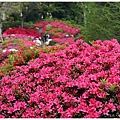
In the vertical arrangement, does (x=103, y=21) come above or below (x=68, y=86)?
below

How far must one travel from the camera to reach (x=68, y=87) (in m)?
3.60

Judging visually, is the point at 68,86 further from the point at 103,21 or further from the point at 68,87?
the point at 103,21

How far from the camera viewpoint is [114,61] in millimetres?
3889

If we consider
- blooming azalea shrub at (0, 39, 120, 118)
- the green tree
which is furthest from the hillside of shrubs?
the green tree

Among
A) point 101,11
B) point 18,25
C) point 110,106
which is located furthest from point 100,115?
point 18,25

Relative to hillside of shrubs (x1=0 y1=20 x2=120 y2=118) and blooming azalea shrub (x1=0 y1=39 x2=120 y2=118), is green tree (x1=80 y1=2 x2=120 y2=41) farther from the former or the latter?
blooming azalea shrub (x1=0 y1=39 x2=120 y2=118)

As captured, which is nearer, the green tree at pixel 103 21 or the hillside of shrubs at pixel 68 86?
the hillside of shrubs at pixel 68 86

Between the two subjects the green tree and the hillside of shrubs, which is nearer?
the hillside of shrubs

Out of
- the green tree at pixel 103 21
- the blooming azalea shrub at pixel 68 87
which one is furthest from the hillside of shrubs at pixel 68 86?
the green tree at pixel 103 21

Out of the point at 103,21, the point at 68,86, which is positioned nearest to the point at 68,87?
the point at 68,86

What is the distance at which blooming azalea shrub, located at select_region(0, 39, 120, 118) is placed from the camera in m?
3.29

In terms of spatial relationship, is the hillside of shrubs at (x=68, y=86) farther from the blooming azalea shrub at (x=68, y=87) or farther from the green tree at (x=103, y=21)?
the green tree at (x=103, y=21)

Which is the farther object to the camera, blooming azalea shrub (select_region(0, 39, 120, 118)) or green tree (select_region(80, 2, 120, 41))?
green tree (select_region(80, 2, 120, 41))

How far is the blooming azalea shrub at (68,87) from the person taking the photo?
129 inches
